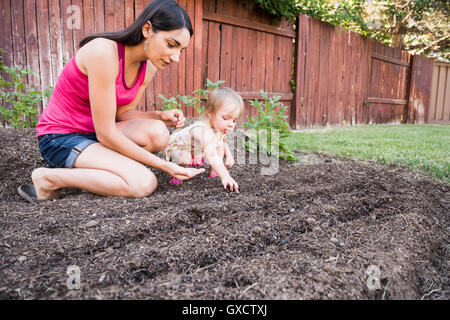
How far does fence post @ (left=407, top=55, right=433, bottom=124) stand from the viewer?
11.2m

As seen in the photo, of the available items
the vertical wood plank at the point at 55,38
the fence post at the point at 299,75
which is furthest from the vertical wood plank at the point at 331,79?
the vertical wood plank at the point at 55,38

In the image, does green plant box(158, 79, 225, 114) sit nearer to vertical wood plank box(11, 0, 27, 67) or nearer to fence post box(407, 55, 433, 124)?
vertical wood plank box(11, 0, 27, 67)

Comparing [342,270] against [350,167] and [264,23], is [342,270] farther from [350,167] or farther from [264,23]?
[264,23]

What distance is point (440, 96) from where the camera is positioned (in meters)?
12.9

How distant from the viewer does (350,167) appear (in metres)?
2.95

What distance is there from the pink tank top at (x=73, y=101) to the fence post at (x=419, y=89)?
38.2 feet

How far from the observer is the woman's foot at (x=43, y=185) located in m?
1.91

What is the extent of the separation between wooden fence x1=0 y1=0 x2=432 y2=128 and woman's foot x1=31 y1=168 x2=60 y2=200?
196 centimetres

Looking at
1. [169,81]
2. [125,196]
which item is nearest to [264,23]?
[169,81]

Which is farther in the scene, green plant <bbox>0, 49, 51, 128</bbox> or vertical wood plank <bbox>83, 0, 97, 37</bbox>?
vertical wood plank <bbox>83, 0, 97, 37</bbox>

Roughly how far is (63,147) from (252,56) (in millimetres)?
4728

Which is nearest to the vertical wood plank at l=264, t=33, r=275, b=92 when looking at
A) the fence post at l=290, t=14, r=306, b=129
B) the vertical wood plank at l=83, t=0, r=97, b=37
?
the fence post at l=290, t=14, r=306, b=129

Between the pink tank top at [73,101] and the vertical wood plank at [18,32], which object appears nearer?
the pink tank top at [73,101]

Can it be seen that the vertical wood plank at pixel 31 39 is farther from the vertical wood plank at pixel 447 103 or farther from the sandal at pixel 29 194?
the vertical wood plank at pixel 447 103
